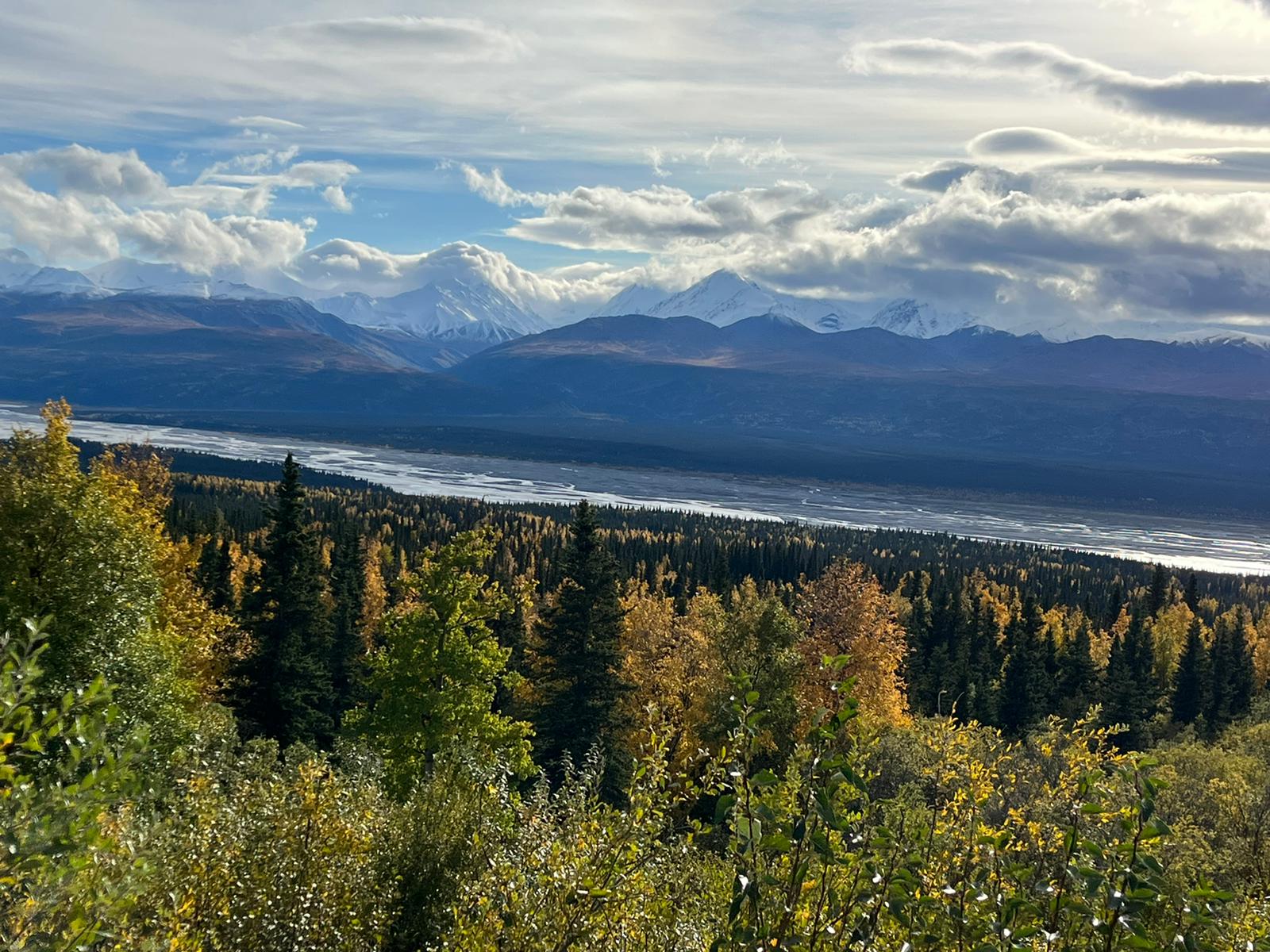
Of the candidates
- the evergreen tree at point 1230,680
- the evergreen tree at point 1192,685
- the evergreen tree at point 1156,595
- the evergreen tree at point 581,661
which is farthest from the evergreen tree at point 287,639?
the evergreen tree at point 1156,595

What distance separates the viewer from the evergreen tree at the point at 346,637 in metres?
62.9

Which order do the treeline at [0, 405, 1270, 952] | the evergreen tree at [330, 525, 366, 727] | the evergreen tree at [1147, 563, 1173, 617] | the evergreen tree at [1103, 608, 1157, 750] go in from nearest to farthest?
1. the treeline at [0, 405, 1270, 952]
2. the evergreen tree at [330, 525, 366, 727]
3. the evergreen tree at [1103, 608, 1157, 750]
4. the evergreen tree at [1147, 563, 1173, 617]

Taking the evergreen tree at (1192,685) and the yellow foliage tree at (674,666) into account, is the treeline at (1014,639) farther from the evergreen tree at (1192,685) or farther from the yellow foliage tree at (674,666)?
the yellow foliage tree at (674,666)

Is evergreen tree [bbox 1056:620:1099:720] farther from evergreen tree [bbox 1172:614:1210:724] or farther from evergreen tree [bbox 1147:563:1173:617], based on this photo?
evergreen tree [bbox 1147:563:1173:617]

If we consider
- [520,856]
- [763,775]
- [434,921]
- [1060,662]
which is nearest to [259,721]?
[434,921]

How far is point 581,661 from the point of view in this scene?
1935 inches

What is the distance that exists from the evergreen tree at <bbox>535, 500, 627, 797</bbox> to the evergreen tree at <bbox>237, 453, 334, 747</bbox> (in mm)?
11248

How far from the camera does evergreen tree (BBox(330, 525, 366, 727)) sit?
6291cm

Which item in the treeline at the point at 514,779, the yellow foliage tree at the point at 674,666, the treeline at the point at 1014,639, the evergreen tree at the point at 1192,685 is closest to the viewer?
the treeline at the point at 514,779

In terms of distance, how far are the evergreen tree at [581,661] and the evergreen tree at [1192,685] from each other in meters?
68.5

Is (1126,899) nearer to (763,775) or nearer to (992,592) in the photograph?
(763,775)

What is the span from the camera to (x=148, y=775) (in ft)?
86.1

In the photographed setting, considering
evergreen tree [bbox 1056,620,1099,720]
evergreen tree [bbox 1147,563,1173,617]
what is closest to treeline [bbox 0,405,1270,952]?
evergreen tree [bbox 1056,620,1099,720]

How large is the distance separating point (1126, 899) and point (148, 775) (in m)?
25.7
